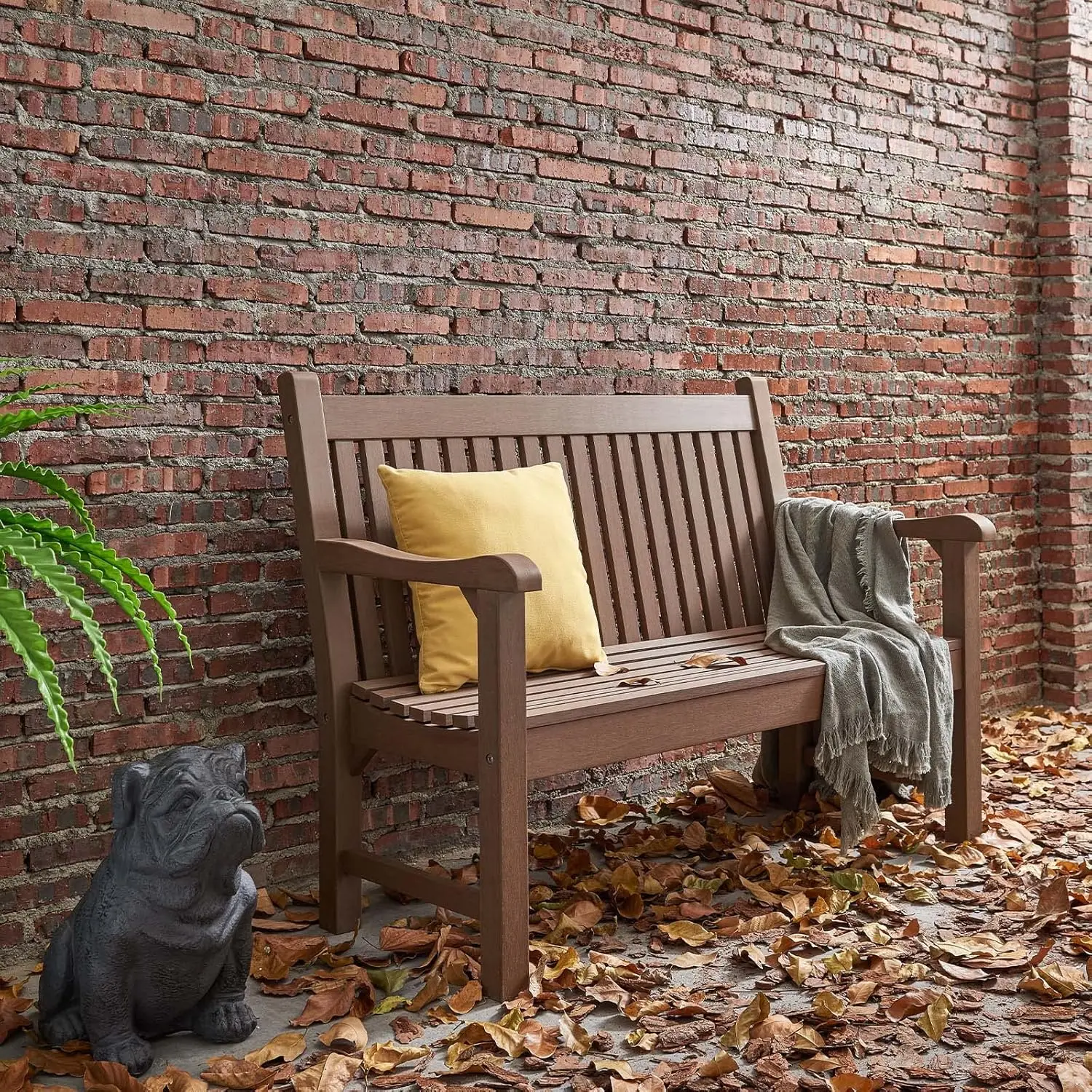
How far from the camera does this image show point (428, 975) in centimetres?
243

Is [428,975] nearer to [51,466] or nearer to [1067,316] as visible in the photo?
[51,466]

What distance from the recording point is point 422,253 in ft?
10.5

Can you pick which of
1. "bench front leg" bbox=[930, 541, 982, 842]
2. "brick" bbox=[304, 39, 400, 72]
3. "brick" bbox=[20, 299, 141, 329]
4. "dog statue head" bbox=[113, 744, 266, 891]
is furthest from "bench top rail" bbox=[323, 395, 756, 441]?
"dog statue head" bbox=[113, 744, 266, 891]

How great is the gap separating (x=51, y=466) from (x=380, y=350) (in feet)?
2.79

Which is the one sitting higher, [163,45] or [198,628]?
[163,45]

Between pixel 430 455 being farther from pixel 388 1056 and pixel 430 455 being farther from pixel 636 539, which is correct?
pixel 388 1056

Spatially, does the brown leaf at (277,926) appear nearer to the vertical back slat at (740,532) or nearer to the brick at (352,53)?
the vertical back slat at (740,532)

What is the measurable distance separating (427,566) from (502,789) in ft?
1.45

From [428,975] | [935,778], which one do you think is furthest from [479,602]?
[935,778]

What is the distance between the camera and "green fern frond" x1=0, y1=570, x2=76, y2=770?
1619 millimetres

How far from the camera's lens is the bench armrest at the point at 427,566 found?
231cm

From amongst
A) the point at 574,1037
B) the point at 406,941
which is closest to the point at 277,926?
the point at 406,941

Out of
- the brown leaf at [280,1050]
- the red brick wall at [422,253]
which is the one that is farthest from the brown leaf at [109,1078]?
the red brick wall at [422,253]

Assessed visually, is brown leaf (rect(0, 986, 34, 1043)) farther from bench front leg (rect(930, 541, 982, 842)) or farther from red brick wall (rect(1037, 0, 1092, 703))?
red brick wall (rect(1037, 0, 1092, 703))
